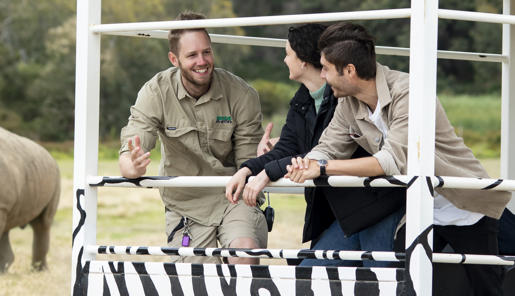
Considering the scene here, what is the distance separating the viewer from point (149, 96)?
4656 mm

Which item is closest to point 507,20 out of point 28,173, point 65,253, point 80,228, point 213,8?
point 80,228

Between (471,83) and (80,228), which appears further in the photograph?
(471,83)

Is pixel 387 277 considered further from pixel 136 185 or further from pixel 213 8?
pixel 213 8

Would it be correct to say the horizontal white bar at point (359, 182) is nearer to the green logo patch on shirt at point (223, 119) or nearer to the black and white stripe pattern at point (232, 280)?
the black and white stripe pattern at point (232, 280)

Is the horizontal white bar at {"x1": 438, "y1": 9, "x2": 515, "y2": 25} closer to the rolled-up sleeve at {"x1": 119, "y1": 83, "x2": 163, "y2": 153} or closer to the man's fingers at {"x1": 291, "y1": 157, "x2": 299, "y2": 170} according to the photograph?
the man's fingers at {"x1": 291, "y1": 157, "x2": 299, "y2": 170}

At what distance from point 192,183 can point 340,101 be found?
2.45 feet

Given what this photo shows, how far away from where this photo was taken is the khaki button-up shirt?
4711mm

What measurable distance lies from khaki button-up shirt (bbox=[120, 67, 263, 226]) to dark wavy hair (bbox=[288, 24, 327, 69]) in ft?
2.05

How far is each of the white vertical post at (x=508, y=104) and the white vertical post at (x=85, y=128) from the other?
2.57 m

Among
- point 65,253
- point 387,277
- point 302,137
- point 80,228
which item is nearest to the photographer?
point 387,277

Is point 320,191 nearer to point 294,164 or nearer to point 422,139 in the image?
point 294,164

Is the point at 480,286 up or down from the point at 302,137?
down

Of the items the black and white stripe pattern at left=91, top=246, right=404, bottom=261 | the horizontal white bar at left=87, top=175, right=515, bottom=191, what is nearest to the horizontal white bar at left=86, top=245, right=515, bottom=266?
the black and white stripe pattern at left=91, top=246, right=404, bottom=261

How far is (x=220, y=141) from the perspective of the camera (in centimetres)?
479
